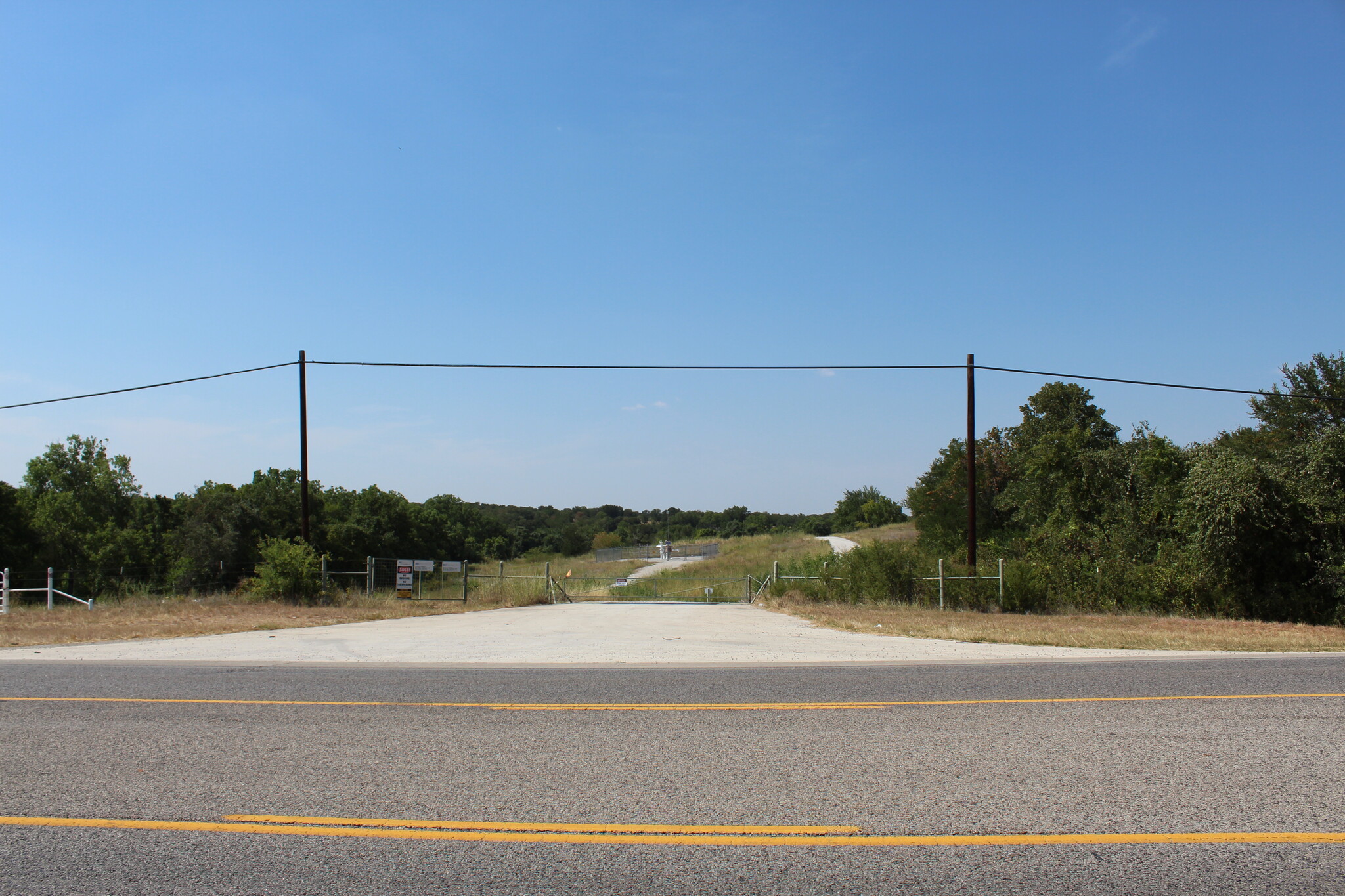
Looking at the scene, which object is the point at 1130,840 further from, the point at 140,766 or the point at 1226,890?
the point at 140,766

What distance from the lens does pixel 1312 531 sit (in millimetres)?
23141

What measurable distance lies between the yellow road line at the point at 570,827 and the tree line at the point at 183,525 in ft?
91.7

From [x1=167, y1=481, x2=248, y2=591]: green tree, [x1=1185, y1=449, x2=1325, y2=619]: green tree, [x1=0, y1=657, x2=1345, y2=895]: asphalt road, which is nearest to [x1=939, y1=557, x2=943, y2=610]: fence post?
[x1=1185, y1=449, x2=1325, y2=619]: green tree

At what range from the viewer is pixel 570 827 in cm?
475

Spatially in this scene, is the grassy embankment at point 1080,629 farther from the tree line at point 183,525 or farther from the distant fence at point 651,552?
the distant fence at point 651,552

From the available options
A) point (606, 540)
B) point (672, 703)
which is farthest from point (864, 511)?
point (672, 703)

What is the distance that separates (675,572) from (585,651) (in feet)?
136

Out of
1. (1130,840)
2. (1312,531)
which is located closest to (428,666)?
(1130,840)

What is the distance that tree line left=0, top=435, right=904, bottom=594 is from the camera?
4484 cm

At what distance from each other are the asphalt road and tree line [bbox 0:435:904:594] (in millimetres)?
25465

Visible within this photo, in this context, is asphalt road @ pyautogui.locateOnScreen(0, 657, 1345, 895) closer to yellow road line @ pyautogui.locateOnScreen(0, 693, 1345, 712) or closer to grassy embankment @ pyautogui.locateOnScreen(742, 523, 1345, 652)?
yellow road line @ pyautogui.locateOnScreen(0, 693, 1345, 712)

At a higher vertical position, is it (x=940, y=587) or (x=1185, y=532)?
(x=1185, y=532)

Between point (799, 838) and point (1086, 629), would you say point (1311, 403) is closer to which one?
point (1086, 629)

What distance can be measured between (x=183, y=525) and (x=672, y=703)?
5557cm
